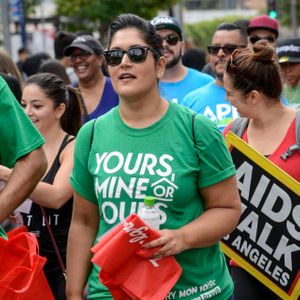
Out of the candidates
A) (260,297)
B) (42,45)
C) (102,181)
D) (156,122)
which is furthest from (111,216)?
(42,45)

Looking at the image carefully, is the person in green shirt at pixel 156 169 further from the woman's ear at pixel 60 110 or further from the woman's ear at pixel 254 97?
the woman's ear at pixel 60 110

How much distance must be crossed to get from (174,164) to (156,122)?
218 mm

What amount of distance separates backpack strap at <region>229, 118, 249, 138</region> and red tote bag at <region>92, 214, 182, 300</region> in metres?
1.92

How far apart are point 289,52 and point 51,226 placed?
269 centimetres

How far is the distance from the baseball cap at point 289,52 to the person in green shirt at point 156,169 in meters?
3.11

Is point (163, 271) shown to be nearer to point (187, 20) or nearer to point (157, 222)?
point (157, 222)

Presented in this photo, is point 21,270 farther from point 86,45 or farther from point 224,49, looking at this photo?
point 86,45

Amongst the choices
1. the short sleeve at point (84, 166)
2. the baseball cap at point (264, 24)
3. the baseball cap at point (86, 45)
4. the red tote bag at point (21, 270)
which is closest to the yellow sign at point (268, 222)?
the short sleeve at point (84, 166)

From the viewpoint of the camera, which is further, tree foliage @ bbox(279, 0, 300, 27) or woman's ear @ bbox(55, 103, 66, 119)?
tree foliage @ bbox(279, 0, 300, 27)

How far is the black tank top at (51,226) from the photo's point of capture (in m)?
5.54

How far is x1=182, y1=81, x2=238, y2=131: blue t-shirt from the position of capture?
748 centimetres

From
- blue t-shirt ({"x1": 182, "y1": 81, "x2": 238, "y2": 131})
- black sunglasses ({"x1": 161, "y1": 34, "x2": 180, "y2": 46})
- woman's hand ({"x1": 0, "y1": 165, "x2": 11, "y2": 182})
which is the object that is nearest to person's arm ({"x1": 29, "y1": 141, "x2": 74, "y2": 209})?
woman's hand ({"x1": 0, "y1": 165, "x2": 11, "y2": 182})

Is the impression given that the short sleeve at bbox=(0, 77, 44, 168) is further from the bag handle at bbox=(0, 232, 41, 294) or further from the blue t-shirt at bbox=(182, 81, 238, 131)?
the blue t-shirt at bbox=(182, 81, 238, 131)

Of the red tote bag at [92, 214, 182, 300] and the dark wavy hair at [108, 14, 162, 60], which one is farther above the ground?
the dark wavy hair at [108, 14, 162, 60]
